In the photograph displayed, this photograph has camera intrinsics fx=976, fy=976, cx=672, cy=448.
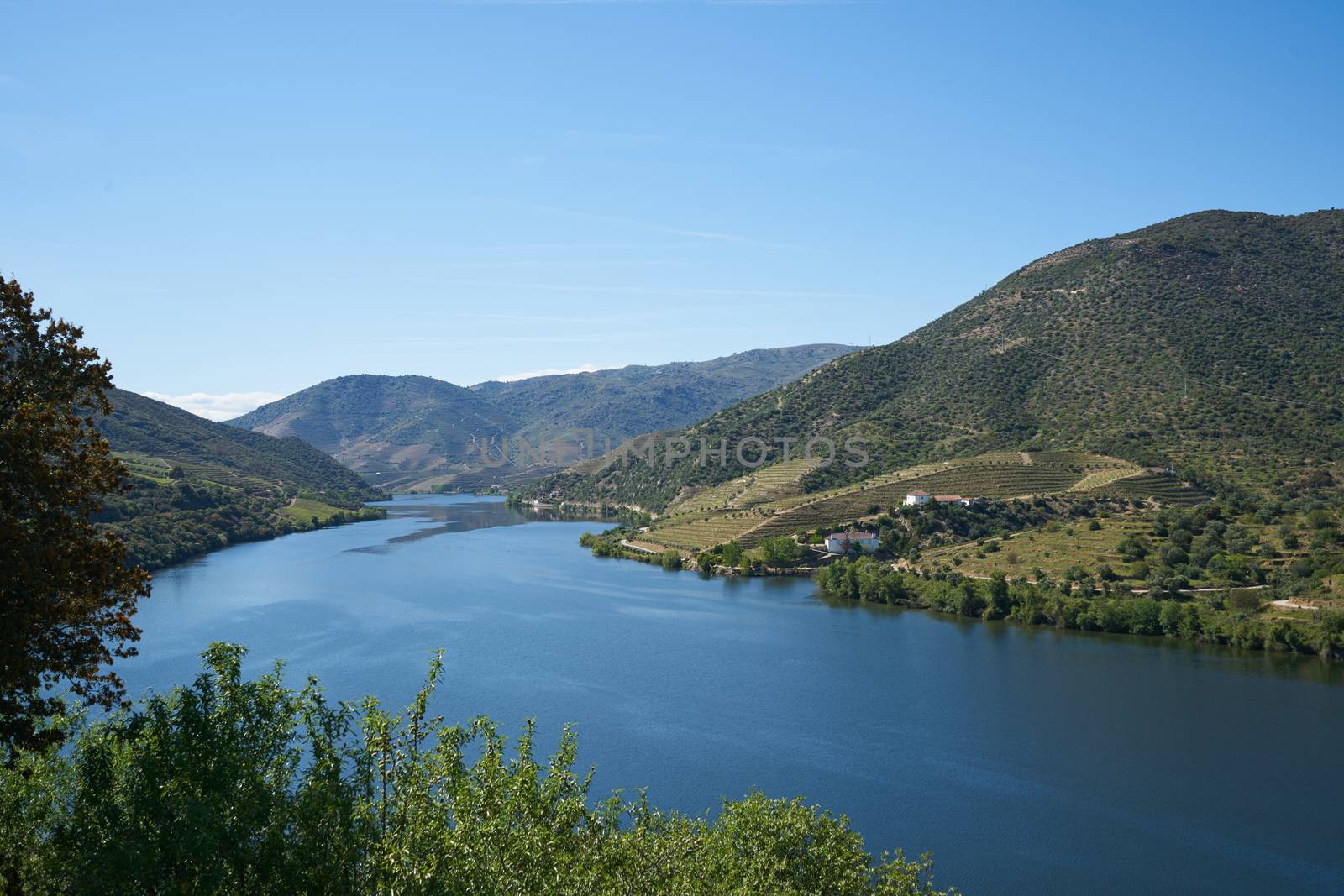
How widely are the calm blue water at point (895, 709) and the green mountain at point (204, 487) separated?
555 inches

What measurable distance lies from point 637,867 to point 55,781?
8.64 m

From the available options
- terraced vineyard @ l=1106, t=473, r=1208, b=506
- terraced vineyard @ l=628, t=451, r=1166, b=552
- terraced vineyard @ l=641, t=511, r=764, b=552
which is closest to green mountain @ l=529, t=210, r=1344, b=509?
terraced vineyard @ l=1106, t=473, r=1208, b=506

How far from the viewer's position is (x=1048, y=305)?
3999 inches

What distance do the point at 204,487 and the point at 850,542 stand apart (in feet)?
206

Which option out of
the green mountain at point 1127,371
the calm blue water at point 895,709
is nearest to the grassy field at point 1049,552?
the calm blue water at point 895,709

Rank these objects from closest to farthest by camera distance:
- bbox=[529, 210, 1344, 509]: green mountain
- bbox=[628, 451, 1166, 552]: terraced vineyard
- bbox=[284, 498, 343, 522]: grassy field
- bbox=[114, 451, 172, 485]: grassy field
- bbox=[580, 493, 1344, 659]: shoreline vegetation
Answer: bbox=[580, 493, 1344, 659]: shoreline vegetation, bbox=[628, 451, 1166, 552]: terraced vineyard, bbox=[529, 210, 1344, 509]: green mountain, bbox=[114, 451, 172, 485]: grassy field, bbox=[284, 498, 343, 522]: grassy field

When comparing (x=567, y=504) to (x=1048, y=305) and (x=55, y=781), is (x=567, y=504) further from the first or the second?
(x=55, y=781)

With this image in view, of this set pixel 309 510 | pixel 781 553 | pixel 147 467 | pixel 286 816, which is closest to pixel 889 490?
pixel 781 553

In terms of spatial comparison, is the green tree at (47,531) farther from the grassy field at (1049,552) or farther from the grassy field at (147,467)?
the grassy field at (147,467)

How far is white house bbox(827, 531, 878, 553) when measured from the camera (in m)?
70.1

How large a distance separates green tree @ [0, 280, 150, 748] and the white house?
60671 millimetres

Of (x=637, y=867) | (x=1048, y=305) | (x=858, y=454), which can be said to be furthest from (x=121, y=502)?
(x=1048, y=305)

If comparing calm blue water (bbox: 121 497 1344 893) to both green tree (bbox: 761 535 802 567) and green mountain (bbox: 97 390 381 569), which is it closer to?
green tree (bbox: 761 535 802 567)

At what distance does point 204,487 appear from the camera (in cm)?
Answer: 9444
